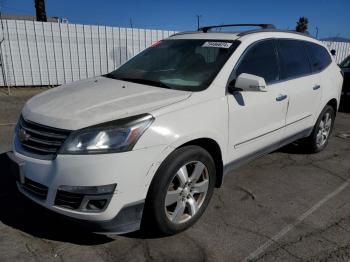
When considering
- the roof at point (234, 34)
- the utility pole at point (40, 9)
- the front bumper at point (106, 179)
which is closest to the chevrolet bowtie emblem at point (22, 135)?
the front bumper at point (106, 179)

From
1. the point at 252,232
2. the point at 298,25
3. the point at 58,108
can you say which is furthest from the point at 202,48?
the point at 298,25

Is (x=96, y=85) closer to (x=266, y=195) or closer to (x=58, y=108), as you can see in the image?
(x=58, y=108)

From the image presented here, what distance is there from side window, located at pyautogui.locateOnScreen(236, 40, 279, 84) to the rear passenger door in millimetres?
151

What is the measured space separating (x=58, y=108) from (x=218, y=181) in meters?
1.62

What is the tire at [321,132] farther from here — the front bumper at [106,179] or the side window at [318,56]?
the front bumper at [106,179]

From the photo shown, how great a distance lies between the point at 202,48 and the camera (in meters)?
3.69

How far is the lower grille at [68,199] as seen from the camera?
243 cm

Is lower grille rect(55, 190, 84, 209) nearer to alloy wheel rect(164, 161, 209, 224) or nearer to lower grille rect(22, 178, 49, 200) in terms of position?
lower grille rect(22, 178, 49, 200)

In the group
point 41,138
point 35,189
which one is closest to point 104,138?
point 41,138

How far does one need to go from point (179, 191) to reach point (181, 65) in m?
1.40

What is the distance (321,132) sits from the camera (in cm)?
512

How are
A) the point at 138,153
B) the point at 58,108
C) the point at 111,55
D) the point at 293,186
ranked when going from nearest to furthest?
the point at 138,153 → the point at 58,108 → the point at 293,186 → the point at 111,55

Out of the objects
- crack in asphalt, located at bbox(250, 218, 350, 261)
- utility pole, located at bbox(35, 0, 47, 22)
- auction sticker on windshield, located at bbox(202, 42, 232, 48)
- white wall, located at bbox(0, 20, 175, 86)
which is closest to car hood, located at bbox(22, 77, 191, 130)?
auction sticker on windshield, located at bbox(202, 42, 232, 48)

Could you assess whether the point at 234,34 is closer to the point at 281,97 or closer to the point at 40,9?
the point at 281,97
